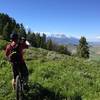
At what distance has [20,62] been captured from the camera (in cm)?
1228

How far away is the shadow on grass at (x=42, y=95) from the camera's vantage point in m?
13.1

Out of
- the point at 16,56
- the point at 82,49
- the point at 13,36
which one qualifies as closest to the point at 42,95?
the point at 16,56

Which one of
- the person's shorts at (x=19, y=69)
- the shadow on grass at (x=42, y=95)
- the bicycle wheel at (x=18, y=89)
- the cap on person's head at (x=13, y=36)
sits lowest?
the shadow on grass at (x=42, y=95)

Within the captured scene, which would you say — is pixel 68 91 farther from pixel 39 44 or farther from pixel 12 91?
pixel 39 44

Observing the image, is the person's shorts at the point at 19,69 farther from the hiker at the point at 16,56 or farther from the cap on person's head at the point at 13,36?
the cap on person's head at the point at 13,36

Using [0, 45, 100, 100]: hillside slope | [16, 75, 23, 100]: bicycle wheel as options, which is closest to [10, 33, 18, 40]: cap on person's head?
[16, 75, 23, 100]: bicycle wheel

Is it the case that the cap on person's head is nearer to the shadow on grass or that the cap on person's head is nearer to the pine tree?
the shadow on grass

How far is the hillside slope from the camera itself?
44.0ft

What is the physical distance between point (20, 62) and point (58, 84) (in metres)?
3.18

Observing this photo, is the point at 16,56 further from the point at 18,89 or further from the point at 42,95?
the point at 42,95

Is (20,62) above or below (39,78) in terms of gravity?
above

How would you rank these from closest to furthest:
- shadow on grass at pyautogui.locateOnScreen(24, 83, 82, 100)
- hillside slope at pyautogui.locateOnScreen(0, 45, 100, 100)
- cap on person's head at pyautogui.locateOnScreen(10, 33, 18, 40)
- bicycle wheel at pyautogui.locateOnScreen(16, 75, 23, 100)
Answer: bicycle wheel at pyautogui.locateOnScreen(16, 75, 23, 100) < cap on person's head at pyautogui.locateOnScreen(10, 33, 18, 40) < shadow on grass at pyautogui.locateOnScreen(24, 83, 82, 100) < hillside slope at pyautogui.locateOnScreen(0, 45, 100, 100)

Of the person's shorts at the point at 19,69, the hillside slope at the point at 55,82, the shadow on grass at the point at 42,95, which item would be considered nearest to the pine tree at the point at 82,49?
the hillside slope at the point at 55,82

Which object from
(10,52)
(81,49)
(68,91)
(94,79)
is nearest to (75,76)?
(94,79)
